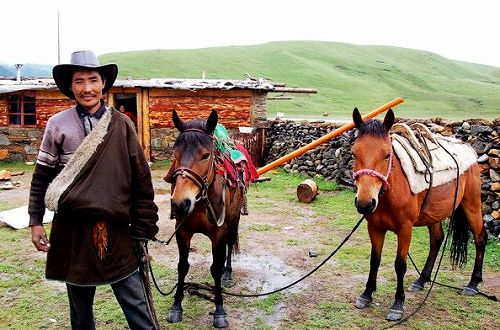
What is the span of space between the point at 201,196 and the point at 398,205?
6.36 feet

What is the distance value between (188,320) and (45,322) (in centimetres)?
138

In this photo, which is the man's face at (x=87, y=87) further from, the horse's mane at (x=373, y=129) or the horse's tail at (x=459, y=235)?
the horse's tail at (x=459, y=235)

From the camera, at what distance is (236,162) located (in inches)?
189

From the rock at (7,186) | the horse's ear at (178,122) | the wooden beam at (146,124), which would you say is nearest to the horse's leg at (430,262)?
the horse's ear at (178,122)

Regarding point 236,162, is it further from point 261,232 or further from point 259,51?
point 259,51

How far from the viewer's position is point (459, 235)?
17.4ft

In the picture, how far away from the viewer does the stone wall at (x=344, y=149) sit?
6.62 meters

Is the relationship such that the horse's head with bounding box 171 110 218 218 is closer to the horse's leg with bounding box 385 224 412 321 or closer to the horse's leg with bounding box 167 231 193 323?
the horse's leg with bounding box 167 231 193 323

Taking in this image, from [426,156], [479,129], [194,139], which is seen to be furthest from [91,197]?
[479,129]

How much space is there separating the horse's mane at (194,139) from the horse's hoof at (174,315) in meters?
1.72

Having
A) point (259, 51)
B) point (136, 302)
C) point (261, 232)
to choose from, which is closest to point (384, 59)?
point (259, 51)

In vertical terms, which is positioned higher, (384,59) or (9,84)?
(384,59)

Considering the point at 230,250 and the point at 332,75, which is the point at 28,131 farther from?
the point at 332,75

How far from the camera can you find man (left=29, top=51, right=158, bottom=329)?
2.43 metres
